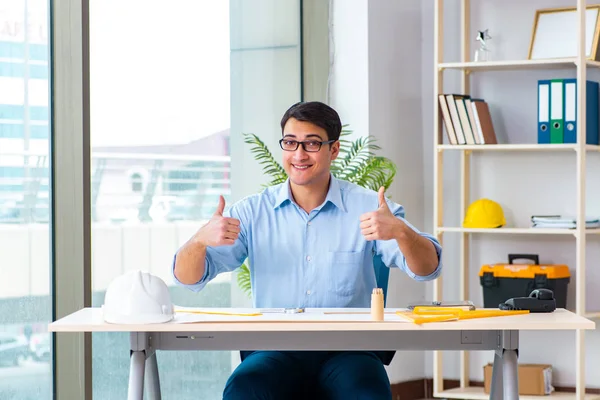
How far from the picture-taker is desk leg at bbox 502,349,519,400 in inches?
96.3

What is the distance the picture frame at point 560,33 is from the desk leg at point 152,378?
2609 millimetres

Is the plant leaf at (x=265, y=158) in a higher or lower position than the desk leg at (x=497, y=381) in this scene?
higher

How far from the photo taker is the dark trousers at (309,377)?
250 centimetres

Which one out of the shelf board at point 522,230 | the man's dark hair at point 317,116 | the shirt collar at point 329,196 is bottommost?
the shelf board at point 522,230

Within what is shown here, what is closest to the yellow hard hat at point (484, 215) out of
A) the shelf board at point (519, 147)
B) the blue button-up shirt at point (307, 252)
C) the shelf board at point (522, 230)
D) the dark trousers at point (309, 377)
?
the shelf board at point (522, 230)

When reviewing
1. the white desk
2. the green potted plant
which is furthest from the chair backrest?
the green potted plant

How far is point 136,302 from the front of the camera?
7.65ft

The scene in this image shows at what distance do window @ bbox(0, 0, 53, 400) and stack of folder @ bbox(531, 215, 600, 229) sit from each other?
7.41ft

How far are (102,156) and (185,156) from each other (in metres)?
0.47

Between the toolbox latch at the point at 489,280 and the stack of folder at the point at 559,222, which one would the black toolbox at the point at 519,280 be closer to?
the toolbox latch at the point at 489,280

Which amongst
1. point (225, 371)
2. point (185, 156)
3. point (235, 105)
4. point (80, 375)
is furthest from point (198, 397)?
point (235, 105)

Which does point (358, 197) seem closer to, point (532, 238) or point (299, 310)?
point (299, 310)

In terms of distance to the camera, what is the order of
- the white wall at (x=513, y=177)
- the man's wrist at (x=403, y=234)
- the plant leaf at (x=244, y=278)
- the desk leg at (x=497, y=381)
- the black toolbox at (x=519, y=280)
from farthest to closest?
the white wall at (x=513, y=177) → the black toolbox at (x=519, y=280) → the plant leaf at (x=244, y=278) → the man's wrist at (x=403, y=234) → the desk leg at (x=497, y=381)

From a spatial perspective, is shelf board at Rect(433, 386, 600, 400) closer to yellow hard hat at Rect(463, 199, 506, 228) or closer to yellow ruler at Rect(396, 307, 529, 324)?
yellow hard hat at Rect(463, 199, 506, 228)
